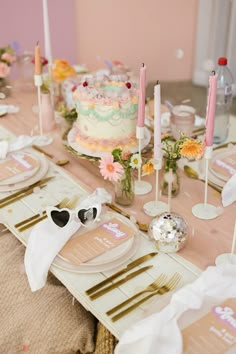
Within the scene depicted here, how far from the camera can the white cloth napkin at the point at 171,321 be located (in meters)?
0.94

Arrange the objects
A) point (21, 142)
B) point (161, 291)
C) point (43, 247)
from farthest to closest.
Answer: point (21, 142)
point (43, 247)
point (161, 291)

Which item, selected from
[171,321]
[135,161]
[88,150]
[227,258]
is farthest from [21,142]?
[171,321]

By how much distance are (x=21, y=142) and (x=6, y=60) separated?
→ 627 millimetres

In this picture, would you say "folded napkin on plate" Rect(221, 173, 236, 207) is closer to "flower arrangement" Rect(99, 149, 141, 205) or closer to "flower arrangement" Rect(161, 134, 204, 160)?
"flower arrangement" Rect(161, 134, 204, 160)

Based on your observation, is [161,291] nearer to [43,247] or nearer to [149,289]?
[149,289]

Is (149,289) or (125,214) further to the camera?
(125,214)

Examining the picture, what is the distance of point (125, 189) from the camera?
4.67ft

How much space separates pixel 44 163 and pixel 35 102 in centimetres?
61

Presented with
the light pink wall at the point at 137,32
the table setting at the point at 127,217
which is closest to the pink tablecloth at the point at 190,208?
the table setting at the point at 127,217

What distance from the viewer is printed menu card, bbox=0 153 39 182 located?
1.57 m

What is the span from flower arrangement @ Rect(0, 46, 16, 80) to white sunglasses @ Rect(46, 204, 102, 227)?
1.08m

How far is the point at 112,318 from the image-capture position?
1.04 meters

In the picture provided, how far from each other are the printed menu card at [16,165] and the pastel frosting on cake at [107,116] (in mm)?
177

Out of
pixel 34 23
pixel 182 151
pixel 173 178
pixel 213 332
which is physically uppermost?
pixel 34 23
